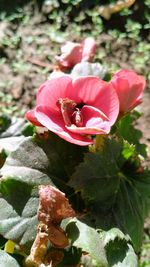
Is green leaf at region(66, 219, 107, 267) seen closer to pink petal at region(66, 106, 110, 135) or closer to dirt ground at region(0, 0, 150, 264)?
pink petal at region(66, 106, 110, 135)

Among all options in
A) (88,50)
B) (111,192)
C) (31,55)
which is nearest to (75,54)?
(88,50)

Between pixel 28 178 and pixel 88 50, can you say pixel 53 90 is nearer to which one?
pixel 28 178

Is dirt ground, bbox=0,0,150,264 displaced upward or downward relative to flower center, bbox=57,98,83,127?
downward

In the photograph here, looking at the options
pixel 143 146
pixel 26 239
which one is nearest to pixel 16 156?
pixel 26 239

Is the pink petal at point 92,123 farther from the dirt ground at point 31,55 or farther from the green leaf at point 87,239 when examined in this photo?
the dirt ground at point 31,55

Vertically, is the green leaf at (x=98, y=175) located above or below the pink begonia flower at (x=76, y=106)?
below

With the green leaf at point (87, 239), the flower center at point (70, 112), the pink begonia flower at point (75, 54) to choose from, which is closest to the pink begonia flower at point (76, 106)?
the flower center at point (70, 112)

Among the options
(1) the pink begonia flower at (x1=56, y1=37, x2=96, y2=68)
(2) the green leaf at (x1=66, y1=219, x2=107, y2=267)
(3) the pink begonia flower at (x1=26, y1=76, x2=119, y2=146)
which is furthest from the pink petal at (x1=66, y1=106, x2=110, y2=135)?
(1) the pink begonia flower at (x1=56, y1=37, x2=96, y2=68)
